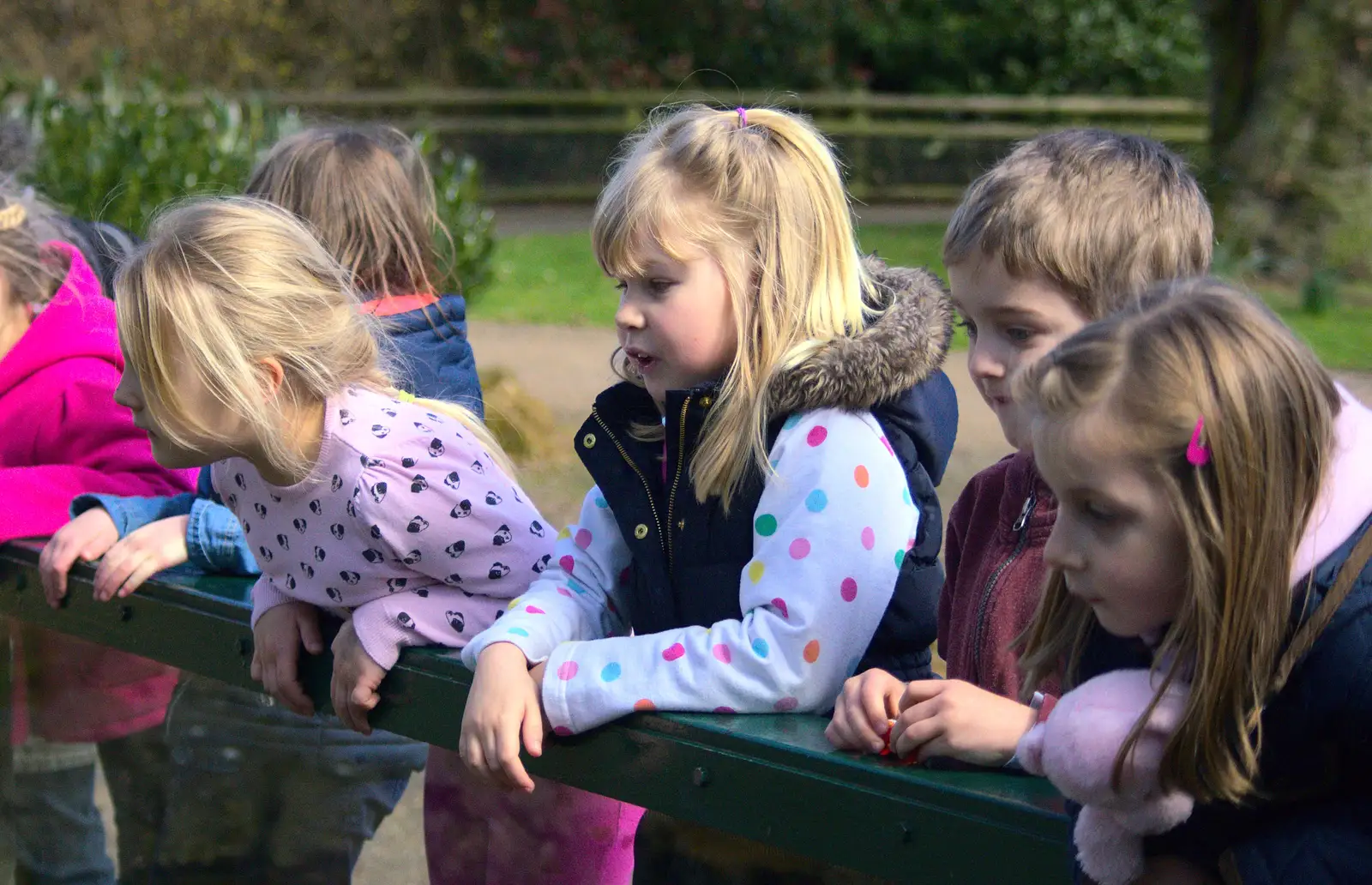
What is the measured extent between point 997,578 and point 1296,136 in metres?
10.1

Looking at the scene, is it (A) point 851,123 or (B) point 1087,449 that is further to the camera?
(A) point 851,123

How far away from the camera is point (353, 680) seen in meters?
1.86

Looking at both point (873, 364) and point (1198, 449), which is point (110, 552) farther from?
point (1198, 449)

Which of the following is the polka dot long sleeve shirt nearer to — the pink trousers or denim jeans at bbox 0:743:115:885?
the pink trousers

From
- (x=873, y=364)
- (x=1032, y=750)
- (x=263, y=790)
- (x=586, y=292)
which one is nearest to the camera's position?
(x=1032, y=750)

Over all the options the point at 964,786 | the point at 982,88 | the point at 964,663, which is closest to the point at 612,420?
the point at 964,663

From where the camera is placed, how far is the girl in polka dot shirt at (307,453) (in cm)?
190

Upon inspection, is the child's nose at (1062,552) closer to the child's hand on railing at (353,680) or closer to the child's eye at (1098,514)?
the child's eye at (1098,514)

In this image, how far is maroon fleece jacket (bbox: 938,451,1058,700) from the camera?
66.9 inches

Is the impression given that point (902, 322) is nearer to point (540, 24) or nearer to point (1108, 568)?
point (1108, 568)

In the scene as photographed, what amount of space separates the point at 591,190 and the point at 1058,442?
16.0 meters

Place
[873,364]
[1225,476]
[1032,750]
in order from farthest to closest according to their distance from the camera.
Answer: [873,364], [1032,750], [1225,476]

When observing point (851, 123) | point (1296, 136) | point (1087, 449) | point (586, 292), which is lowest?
point (586, 292)

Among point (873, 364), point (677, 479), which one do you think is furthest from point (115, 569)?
point (873, 364)
